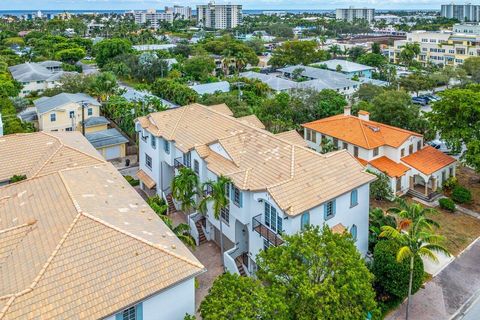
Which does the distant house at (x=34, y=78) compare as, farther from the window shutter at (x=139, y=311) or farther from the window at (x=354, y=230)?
the window shutter at (x=139, y=311)

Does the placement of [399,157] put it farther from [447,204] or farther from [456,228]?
[456,228]

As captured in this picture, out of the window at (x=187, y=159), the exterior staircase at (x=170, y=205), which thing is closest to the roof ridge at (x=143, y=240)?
the window at (x=187, y=159)

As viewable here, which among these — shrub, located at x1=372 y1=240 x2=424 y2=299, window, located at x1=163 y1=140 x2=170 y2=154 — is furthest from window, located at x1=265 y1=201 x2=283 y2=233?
window, located at x1=163 y1=140 x2=170 y2=154

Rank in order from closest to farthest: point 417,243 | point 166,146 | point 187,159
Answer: point 417,243 → point 187,159 → point 166,146

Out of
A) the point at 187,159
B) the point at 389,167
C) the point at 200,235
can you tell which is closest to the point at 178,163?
the point at 187,159

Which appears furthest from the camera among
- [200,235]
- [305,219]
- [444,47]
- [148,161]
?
[444,47]
